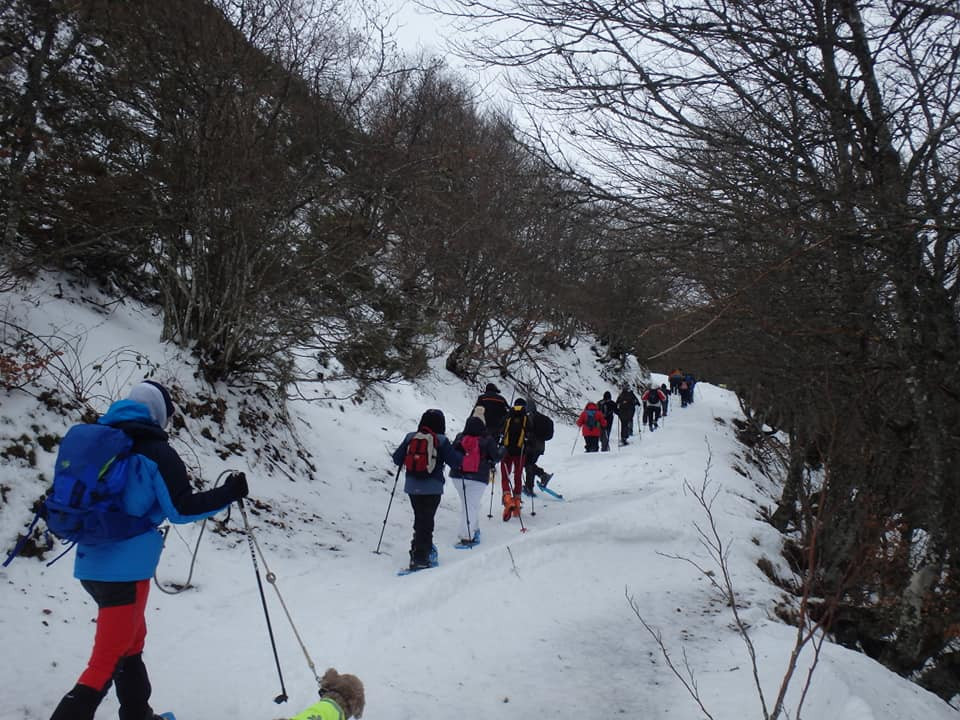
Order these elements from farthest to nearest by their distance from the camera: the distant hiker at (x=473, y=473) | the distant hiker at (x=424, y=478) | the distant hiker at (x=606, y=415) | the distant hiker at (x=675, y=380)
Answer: the distant hiker at (x=675, y=380)
the distant hiker at (x=606, y=415)
the distant hiker at (x=473, y=473)
the distant hiker at (x=424, y=478)

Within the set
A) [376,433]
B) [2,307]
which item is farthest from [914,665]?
[2,307]

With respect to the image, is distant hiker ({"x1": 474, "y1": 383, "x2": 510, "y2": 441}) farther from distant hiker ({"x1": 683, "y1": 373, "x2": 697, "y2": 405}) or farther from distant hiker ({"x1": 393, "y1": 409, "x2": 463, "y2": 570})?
distant hiker ({"x1": 683, "y1": 373, "x2": 697, "y2": 405})

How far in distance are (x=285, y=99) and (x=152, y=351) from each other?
382 centimetres

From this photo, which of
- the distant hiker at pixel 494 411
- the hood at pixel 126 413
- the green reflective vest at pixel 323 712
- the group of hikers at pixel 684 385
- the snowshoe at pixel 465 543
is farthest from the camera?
the group of hikers at pixel 684 385

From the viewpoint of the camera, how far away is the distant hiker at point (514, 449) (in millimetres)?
9516

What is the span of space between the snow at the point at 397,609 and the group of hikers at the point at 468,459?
0.35 m

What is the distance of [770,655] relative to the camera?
521 cm

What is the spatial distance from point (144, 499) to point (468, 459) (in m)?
4.97

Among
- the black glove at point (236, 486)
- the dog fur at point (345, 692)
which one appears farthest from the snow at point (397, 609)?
the black glove at point (236, 486)

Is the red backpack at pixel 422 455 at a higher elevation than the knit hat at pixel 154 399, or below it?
below

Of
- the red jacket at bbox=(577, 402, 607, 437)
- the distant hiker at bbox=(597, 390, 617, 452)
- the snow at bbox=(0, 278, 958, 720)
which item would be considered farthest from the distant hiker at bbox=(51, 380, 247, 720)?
the distant hiker at bbox=(597, 390, 617, 452)

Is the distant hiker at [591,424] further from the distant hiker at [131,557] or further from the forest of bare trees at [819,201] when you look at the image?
the distant hiker at [131,557]

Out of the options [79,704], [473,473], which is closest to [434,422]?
[473,473]

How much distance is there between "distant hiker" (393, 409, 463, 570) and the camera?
668cm
